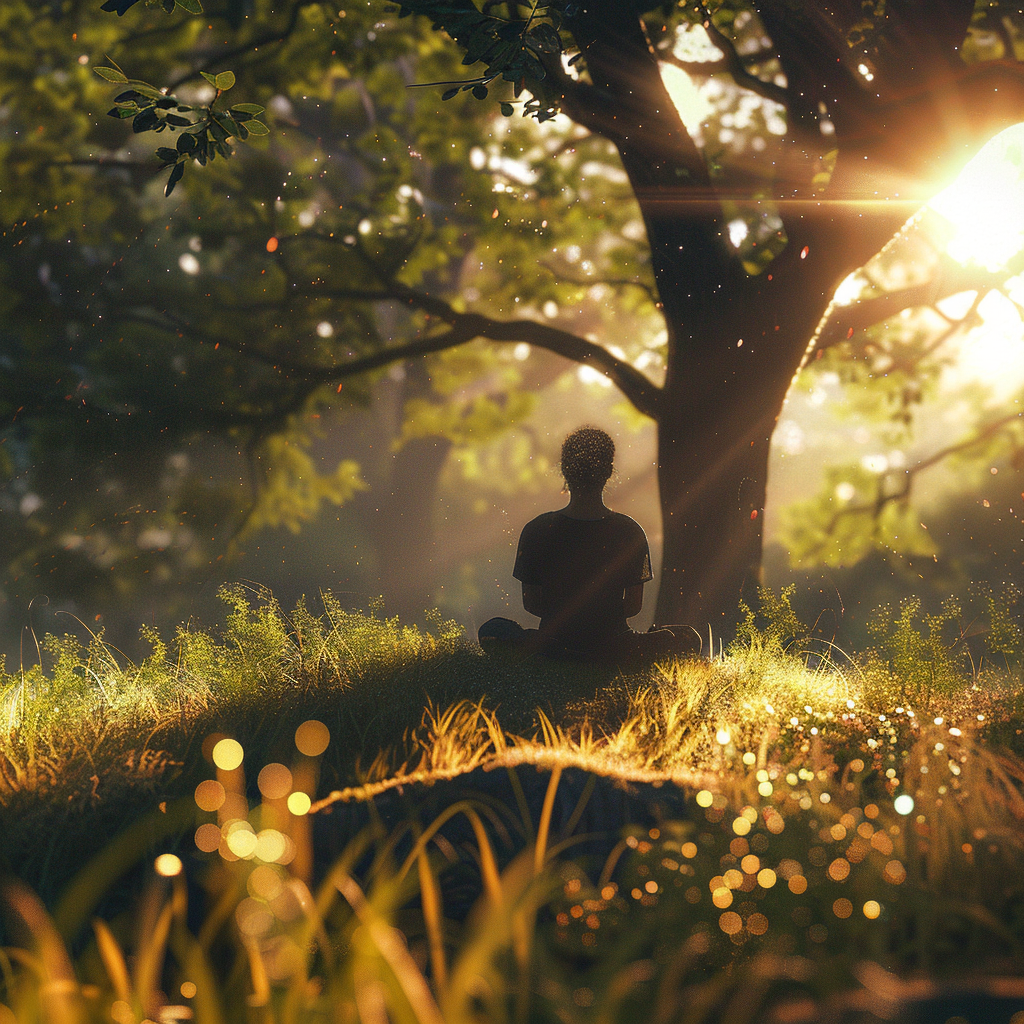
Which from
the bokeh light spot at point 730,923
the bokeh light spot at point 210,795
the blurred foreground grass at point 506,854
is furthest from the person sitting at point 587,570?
the bokeh light spot at point 730,923

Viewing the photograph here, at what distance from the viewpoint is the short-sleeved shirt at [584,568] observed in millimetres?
5070

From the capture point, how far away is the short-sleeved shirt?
16.6ft

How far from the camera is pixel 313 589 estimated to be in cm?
1474

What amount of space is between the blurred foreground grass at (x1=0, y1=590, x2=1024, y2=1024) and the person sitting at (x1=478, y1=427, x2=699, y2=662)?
0.64 m

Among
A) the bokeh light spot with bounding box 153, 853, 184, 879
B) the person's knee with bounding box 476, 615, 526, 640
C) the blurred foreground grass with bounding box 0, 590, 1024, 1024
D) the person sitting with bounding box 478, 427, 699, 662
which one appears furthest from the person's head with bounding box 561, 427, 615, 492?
the bokeh light spot with bounding box 153, 853, 184, 879

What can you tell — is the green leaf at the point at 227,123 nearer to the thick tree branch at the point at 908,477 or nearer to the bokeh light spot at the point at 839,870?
the bokeh light spot at the point at 839,870

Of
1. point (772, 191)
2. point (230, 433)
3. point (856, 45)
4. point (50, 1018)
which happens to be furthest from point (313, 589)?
point (50, 1018)

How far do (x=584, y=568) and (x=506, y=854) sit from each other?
2.69 m

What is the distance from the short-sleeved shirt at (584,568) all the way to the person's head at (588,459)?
247mm

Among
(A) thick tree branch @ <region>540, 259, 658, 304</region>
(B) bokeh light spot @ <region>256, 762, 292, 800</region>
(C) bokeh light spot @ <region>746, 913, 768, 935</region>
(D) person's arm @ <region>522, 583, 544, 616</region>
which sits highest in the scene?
(A) thick tree branch @ <region>540, 259, 658, 304</region>

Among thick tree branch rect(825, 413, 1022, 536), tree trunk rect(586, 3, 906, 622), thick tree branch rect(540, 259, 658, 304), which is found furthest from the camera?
thick tree branch rect(825, 413, 1022, 536)

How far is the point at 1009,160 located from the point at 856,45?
362cm

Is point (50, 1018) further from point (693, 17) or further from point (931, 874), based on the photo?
point (693, 17)

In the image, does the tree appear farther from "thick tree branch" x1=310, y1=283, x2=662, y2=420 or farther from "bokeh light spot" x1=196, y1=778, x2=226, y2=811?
"bokeh light spot" x1=196, y1=778, x2=226, y2=811
